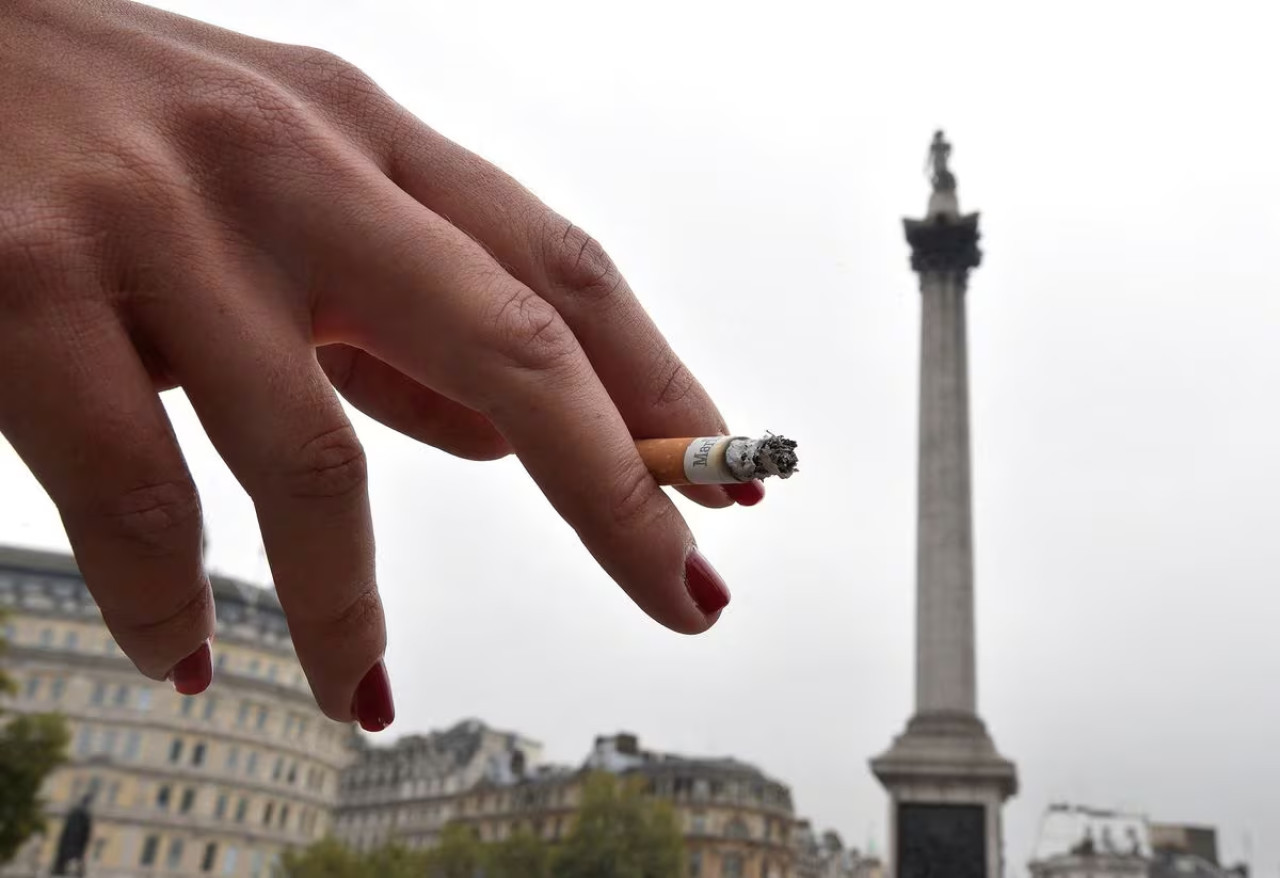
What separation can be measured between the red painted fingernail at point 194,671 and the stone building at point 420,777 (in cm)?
9630

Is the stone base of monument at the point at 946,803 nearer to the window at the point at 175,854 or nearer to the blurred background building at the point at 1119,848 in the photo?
the window at the point at 175,854

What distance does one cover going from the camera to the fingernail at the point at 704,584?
1.74 m

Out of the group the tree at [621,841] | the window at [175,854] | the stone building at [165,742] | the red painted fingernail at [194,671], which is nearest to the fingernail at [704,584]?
the red painted fingernail at [194,671]

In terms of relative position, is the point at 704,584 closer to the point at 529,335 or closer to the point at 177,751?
the point at 529,335

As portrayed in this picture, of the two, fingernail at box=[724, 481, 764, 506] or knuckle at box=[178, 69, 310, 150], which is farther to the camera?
fingernail at box=[724, 481, 764, 506]

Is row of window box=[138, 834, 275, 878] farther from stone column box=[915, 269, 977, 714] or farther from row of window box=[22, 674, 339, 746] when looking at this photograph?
stone column box=[915, 269, 977, 714]

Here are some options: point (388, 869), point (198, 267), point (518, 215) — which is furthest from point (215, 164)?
point (388, 869)

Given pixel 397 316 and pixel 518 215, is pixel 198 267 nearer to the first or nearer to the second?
pixel 397 316

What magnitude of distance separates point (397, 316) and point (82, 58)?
1.83ft

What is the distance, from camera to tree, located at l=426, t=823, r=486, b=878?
6700 cm

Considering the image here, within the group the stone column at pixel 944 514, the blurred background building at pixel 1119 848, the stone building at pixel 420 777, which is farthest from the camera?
the stone building at pixel 420 777

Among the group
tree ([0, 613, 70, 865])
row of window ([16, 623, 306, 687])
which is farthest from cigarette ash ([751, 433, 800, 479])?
row of window ([16, 623, 306, 687])

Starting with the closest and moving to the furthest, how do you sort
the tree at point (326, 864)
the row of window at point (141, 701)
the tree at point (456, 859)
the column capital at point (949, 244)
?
the column capital at point (949, 244) → the tree at point (326, 864) → the tree at point (456, 859) → the row of window at point (141, 701)

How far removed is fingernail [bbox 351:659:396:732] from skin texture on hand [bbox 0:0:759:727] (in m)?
0.05
